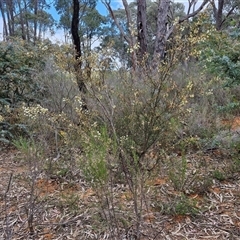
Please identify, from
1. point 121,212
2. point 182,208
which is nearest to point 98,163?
point 121,212

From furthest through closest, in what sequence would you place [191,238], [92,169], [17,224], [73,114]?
[73,114] → [17,224] → [191,238] → [92,169]

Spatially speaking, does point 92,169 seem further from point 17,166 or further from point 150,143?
point 17,166

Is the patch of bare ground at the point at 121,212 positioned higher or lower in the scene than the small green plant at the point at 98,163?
lower

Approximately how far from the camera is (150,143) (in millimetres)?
2672

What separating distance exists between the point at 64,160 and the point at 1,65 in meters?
2.26

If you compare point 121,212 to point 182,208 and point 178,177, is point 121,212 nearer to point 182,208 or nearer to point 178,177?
point 182,208

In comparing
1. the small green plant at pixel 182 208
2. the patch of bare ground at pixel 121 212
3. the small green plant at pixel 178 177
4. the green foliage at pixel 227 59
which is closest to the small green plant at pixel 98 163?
the patch of bare ground at pixel 121 212

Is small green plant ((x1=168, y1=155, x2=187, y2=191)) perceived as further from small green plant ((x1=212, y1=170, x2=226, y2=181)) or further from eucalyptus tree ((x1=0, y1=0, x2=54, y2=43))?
eucalyptus tree ((x1=0, y1=0, x2=54, y2=43))

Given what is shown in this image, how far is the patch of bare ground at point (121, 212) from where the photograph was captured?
7.05ft

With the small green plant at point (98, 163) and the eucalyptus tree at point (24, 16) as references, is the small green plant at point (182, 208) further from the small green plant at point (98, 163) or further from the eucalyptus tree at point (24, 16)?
the eucalyptus tree at point (24, 16)

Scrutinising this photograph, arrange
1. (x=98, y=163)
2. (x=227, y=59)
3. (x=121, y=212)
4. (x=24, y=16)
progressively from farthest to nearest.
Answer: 1. (x=24, y=16)
2. (x=227, y=59)
3. (x=121, y=212)
4. (x=98, y=163)

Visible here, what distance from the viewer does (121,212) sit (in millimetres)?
2271

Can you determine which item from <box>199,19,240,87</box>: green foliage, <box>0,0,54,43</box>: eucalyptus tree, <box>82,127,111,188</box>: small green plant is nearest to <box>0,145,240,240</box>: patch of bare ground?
<box>82,127,111,188</box>: small green plant

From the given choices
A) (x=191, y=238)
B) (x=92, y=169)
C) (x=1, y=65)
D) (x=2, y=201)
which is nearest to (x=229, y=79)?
(x=191, y=238)
